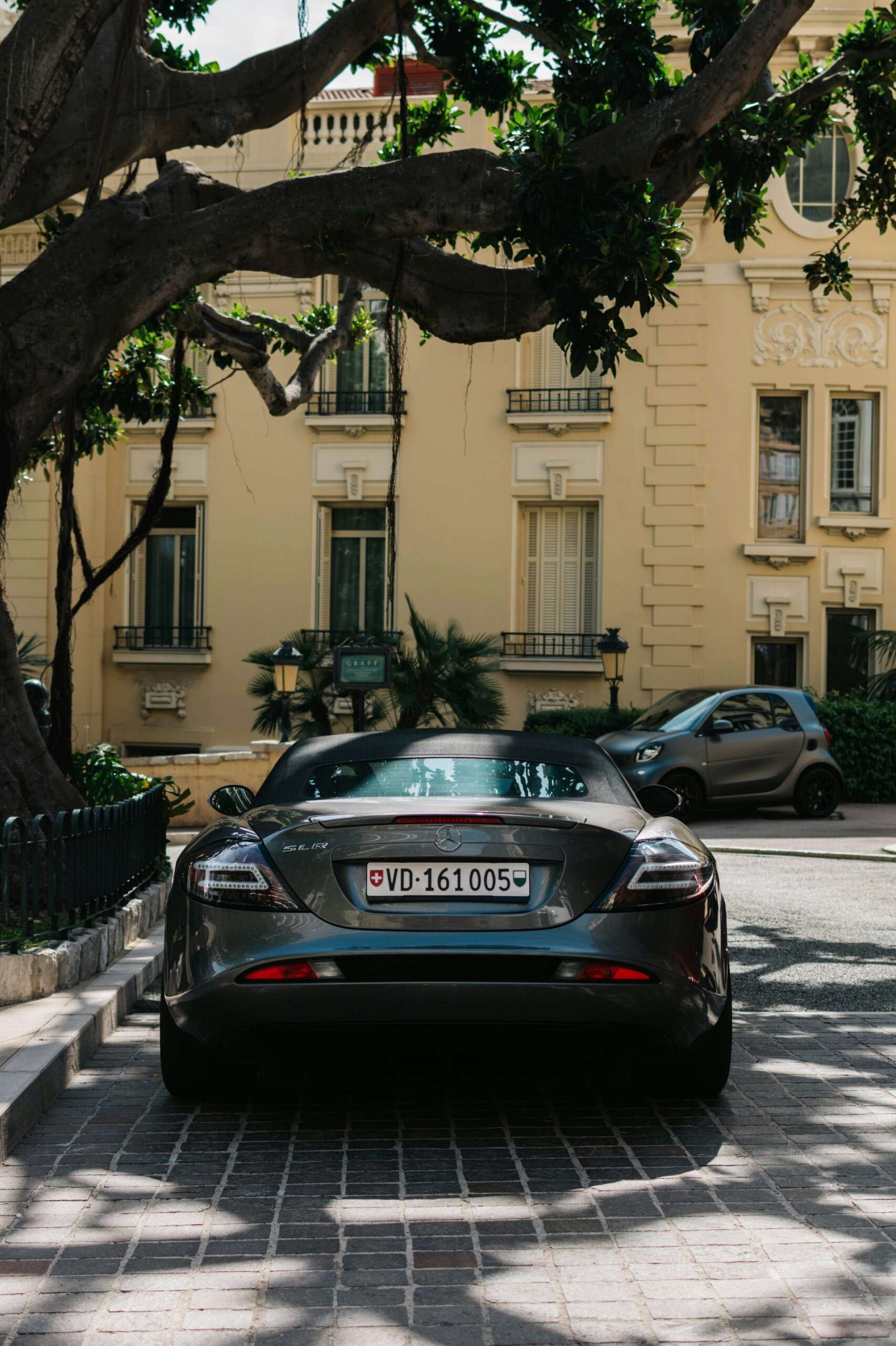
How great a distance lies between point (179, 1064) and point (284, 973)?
27.3 inches

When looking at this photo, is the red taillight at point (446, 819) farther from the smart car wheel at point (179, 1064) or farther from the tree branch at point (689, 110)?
the tree branch at point (689, 110)

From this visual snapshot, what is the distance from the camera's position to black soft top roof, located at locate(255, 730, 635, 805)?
5508 millimetres

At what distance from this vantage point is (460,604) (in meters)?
24.8

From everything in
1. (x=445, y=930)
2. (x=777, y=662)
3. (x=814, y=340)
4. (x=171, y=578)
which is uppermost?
(x=814, y=340)

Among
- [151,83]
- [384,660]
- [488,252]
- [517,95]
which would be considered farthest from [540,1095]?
[488,252]

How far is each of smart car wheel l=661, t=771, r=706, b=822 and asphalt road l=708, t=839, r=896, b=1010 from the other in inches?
162

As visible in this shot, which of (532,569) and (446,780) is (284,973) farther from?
(532,569)

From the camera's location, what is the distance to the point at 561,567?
24812 millimetres

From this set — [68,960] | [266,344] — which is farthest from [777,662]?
[68,960]

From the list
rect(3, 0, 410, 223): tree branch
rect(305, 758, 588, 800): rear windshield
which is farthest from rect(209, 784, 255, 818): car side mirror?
rect(3, 0, 410, 223): tree branch

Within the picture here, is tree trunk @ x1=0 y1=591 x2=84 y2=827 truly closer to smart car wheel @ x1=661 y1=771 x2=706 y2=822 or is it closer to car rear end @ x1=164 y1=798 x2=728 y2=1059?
car rear end @ x1=164 y1=798 x2=728 y2=1059

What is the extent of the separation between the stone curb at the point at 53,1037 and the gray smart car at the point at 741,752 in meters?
12.0

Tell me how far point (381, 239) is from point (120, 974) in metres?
4.53

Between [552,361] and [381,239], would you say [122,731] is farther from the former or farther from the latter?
[381,239]
